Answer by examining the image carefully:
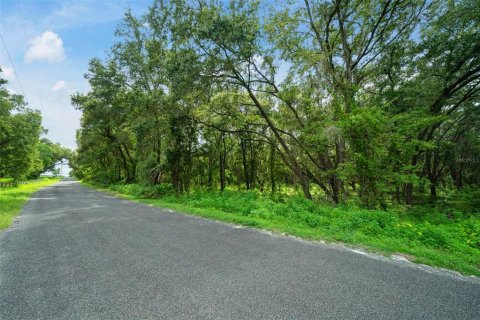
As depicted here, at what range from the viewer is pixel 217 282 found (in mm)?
3170

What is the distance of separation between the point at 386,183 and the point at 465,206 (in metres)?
7.72

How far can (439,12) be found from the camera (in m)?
10.6

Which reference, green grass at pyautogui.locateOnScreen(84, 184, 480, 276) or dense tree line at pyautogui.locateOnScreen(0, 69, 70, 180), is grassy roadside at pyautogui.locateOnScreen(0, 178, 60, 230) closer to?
dense tree line at pyautogui.locateOnScreen(0, 69, 70, 180)

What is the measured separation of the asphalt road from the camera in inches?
99.8

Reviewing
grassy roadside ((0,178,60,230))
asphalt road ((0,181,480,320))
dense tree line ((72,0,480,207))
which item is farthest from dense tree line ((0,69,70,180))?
asphalt road ((0,181,480,320))

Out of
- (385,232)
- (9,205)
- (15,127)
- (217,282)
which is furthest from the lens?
(15,127)

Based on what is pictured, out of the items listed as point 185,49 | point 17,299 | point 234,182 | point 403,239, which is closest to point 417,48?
point 403,239

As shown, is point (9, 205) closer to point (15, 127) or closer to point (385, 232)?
point (15, 127)

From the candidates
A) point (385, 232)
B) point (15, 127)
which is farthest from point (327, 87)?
point (15, 127)

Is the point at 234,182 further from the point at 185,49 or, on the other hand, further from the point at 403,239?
the point at 403,239

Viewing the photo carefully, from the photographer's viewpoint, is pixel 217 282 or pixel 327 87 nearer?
pixel 217 282

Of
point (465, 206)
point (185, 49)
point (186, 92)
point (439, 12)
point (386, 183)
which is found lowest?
point (465, 206)

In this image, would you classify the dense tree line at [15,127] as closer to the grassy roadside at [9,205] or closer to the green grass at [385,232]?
the grassy roadside at [9,205]

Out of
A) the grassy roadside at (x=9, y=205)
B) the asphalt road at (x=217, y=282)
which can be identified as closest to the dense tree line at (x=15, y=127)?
the grassy roadside at (x=9, y=205)
